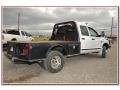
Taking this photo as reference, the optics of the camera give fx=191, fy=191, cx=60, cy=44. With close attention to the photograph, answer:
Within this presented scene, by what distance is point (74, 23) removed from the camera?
7148mm

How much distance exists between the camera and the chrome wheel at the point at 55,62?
19.4 feet

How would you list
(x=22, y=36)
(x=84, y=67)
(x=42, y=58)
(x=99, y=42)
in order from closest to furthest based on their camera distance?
1. (x=42, y=58)
2. (x=84, y=67)
3. (x=99, y=42)
4. (x=22, y=36)

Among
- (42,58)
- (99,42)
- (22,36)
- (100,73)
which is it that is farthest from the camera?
(22,36)

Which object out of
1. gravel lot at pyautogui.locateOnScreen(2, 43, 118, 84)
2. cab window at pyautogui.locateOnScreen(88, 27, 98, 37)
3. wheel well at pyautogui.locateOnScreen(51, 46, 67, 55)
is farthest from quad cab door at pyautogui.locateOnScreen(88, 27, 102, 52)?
wheel well at pyautogui.locateOnScreen(51, 46, 67, 55)

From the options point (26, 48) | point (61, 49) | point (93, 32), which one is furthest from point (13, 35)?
point (26, 48)

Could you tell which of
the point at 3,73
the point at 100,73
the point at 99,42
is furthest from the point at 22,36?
the point at 100,73

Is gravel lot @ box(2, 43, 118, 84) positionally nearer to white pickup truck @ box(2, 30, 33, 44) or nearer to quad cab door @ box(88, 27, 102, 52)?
quad cab door @ box(88, 27, 102, 52)

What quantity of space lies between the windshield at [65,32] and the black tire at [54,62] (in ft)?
4.41

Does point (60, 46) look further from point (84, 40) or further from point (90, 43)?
point (90, 43)

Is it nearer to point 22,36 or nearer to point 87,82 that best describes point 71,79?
point 87,82

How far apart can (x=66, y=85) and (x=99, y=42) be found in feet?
12.3

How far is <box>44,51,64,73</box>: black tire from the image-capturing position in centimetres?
573

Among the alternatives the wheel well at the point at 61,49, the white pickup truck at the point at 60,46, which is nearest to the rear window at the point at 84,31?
the white pickup truck at the point at 60,46

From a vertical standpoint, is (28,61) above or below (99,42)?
below
